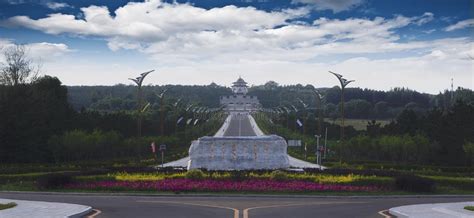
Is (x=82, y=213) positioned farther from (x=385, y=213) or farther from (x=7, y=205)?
(x=385, y=213)

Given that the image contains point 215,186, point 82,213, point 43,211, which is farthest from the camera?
point 215,186

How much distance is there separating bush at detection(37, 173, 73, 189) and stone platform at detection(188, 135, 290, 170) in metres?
15.7

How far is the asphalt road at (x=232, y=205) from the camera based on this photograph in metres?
21.0

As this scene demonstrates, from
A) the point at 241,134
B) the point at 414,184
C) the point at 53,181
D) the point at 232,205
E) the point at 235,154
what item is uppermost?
the point at 241,134

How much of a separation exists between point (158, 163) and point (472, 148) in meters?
27.7

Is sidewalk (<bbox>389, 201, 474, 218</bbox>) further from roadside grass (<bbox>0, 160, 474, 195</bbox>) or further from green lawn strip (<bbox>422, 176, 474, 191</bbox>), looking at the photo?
green lawn strip (<bbox>422, 176, 474, 191</bbox>)

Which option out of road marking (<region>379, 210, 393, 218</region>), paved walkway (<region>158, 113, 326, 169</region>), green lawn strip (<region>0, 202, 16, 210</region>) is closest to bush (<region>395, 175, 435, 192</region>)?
road marking (<region>379, 210, 393, 218</region>)

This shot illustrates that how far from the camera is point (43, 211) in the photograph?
2069 centimetres

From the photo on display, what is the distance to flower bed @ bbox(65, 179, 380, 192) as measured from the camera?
101 ft

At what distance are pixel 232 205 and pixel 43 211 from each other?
7348 millimetres

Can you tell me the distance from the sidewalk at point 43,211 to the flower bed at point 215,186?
28.5ft

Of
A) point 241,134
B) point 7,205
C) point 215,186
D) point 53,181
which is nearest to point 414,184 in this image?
point 215,186

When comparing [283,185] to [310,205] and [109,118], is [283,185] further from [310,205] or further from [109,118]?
[109,118]

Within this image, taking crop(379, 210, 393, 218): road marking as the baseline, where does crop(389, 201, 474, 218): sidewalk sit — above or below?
above
